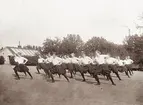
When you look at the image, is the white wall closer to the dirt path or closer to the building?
the building

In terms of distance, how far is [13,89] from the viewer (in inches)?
263

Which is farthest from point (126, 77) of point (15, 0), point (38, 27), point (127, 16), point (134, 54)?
point (15, 0)

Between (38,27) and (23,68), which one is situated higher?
(38,27)

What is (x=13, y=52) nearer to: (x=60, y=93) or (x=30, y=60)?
(x=30, y=60)

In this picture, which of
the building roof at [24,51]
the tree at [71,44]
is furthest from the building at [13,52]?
the tree at [71,44]

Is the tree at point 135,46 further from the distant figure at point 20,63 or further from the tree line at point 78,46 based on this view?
the distant figure at point 20,63

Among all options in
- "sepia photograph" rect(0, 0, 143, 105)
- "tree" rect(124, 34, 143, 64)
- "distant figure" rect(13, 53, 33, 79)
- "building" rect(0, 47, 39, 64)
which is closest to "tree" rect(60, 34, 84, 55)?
"sepia photograph" rect(0, 0, 143, 105)

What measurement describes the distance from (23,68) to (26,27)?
5.41 feet

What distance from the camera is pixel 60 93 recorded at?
6688mm

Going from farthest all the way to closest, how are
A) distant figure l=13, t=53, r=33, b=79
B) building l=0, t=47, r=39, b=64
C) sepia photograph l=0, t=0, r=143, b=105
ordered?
distant figure l=13, t=53, r=33, b=79, building l=0, t=47, r=39, b=64, sepia photograph l=0, t=0, r=143, b=105

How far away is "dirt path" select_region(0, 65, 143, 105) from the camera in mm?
6473

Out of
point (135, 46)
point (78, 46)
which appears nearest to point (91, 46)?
point (78, 46)

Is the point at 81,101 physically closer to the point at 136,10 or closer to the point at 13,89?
the point at 13,89

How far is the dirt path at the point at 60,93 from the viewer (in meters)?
6.47
